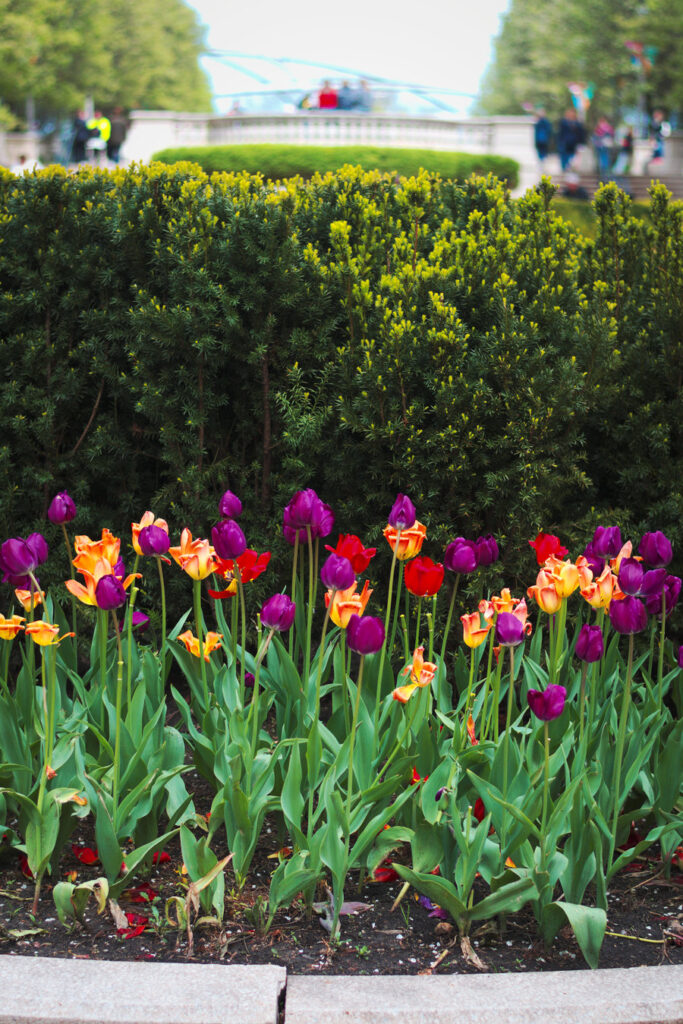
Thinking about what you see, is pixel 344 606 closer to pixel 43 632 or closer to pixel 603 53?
pixel 43 632

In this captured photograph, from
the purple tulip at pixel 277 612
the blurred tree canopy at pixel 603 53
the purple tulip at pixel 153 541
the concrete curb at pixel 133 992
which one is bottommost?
the concrete curb at pixel 133 992

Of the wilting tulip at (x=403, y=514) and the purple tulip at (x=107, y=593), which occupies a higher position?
the wilting tulip at (x=403, y=514)

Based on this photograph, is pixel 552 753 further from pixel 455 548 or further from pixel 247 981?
pixel 247 981

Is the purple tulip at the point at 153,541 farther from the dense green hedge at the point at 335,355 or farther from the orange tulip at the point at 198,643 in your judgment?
the dense green hedge at the point at 335,355

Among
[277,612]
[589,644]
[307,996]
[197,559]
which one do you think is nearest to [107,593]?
[197,559]

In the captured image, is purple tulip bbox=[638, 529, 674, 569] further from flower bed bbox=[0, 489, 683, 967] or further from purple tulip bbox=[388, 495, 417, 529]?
purple tulip bbox=[388, 495, 417, 529]

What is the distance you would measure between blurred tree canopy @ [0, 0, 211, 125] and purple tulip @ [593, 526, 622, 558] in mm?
39366

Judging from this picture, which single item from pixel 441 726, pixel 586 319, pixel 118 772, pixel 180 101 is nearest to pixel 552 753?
pixel 441 726

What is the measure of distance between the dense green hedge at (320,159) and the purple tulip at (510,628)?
21.2m

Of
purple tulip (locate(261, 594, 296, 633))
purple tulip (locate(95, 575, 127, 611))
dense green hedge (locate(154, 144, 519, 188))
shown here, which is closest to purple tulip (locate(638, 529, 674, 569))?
purple tulip (locate(261, 594, 296, 633))

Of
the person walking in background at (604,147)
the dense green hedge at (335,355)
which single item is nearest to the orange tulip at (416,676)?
the dense green hedge at (335,355)

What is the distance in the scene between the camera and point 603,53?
41688mm

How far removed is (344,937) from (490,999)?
0.47 meters

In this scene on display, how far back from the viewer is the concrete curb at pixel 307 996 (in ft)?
7.00
